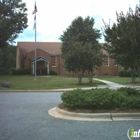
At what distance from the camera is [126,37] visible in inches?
344

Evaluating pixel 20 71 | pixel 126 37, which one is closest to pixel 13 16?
pixel 20 71

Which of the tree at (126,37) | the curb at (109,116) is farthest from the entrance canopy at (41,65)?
the curb at (109,116)

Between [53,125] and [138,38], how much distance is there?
4506mm

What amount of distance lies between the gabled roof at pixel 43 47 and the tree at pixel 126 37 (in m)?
42.9

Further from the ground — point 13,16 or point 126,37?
point 13,16

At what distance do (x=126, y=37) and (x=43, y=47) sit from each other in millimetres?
46861

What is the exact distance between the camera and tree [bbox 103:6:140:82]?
875 cm

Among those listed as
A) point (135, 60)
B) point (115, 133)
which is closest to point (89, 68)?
point (135, 60)

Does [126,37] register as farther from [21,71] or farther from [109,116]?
[21,71]

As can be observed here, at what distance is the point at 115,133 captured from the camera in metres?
5.96

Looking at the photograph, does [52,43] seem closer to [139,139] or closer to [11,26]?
[11,26]

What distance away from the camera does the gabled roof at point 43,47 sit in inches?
2082

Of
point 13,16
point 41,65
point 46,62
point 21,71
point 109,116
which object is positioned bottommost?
point 109,116

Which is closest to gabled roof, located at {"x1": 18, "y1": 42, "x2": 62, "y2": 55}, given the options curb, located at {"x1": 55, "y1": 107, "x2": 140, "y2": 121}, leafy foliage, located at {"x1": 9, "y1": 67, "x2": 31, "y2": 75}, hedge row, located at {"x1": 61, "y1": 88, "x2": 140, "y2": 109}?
leafy foliage, located at {"x1": 9, "y1": 67, "x2": 31, "y2": 75}
